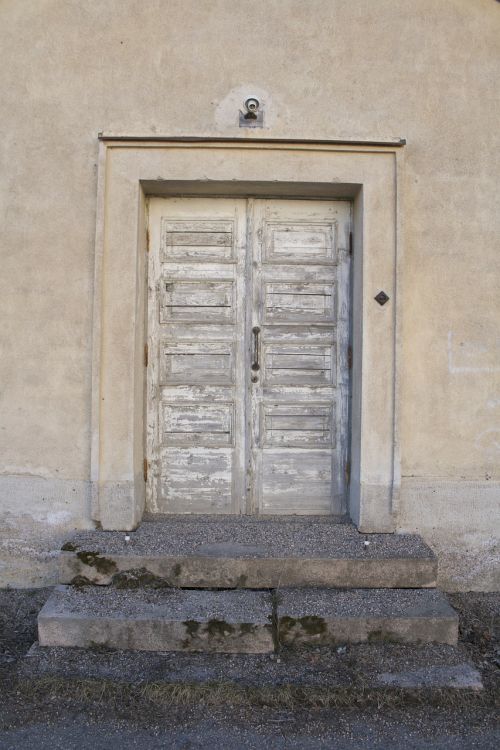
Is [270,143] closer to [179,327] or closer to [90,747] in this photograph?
[179,327]

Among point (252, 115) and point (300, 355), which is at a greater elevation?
point (252, 115)

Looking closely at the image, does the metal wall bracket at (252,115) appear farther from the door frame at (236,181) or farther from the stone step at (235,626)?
the stone step at (235,626)

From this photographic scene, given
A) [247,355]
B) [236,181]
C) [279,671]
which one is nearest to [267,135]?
[236,181]

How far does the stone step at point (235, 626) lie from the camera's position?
134 inches

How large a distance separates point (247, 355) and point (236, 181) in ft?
4.15

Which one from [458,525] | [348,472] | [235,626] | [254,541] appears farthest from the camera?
[348,472]

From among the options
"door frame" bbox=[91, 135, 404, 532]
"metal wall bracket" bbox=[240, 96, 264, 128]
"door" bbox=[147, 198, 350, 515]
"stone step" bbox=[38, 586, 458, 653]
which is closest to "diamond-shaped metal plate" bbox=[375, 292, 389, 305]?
"door frame" bbox=[91, 135, 404, 532]

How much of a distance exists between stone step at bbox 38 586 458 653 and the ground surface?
13.0 inches

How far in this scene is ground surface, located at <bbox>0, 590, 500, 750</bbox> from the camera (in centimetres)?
280

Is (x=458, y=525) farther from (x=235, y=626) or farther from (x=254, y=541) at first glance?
(x=235, y=626)

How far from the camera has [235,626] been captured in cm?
340

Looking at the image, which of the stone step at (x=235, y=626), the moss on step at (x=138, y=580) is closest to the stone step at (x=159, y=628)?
the stone step at (x=235, y=626)

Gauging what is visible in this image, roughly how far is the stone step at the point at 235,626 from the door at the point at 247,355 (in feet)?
3.73

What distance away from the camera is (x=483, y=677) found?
336 cm
